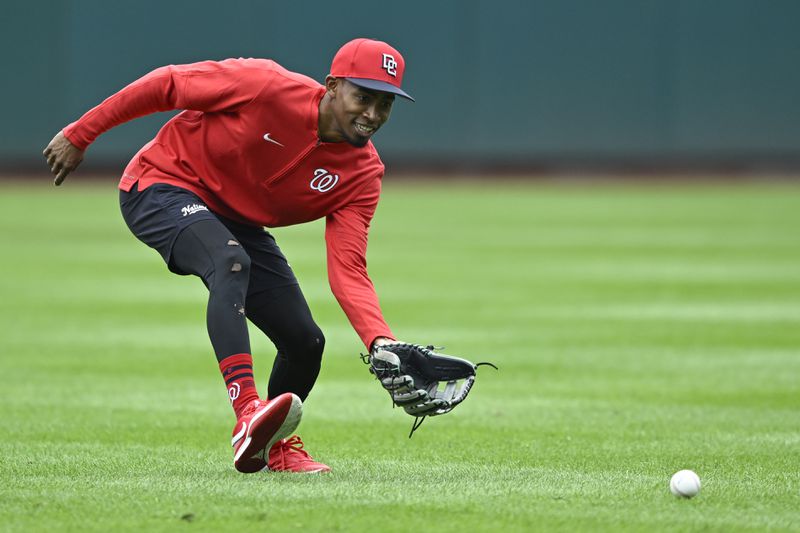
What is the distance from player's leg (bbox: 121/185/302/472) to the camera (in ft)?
18.6

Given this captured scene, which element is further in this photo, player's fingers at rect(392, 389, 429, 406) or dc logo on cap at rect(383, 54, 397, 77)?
dc logo on cap at rect(383, 54, 397, 77)

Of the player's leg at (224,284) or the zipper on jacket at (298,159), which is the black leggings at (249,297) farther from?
the zipper on jacket at (298,159)

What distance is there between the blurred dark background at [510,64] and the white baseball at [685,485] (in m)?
29.9

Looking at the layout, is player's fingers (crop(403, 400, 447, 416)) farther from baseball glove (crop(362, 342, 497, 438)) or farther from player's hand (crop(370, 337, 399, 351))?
player's hand (crop(370, 337, 399, 351))

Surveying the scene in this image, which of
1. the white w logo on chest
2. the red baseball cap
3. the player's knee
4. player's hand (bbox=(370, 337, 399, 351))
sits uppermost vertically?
the red baseball cap

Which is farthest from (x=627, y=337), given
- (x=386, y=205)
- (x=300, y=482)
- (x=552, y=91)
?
(x=552, y=91)

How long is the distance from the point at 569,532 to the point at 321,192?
212cm

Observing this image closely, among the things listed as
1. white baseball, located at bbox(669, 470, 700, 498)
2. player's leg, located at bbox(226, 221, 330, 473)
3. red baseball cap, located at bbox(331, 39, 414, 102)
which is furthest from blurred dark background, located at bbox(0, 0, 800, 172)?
white baseball, located at bbox(669, 470, 700, 498)

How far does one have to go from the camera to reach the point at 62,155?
239 inches

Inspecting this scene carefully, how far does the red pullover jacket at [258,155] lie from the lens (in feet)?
20.1

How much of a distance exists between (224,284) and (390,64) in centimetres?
117

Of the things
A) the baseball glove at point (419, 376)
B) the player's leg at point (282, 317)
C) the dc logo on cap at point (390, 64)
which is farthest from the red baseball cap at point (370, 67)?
the baseball glove at point (419, 376)

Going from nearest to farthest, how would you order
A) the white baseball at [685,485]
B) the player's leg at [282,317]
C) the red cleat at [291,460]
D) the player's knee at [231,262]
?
the white baseball at [685,485] → the player's knee at [231,262] → the red cleat at [291,460] → the player's leg at [282,317]

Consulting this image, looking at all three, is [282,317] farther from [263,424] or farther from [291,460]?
[263,424]
